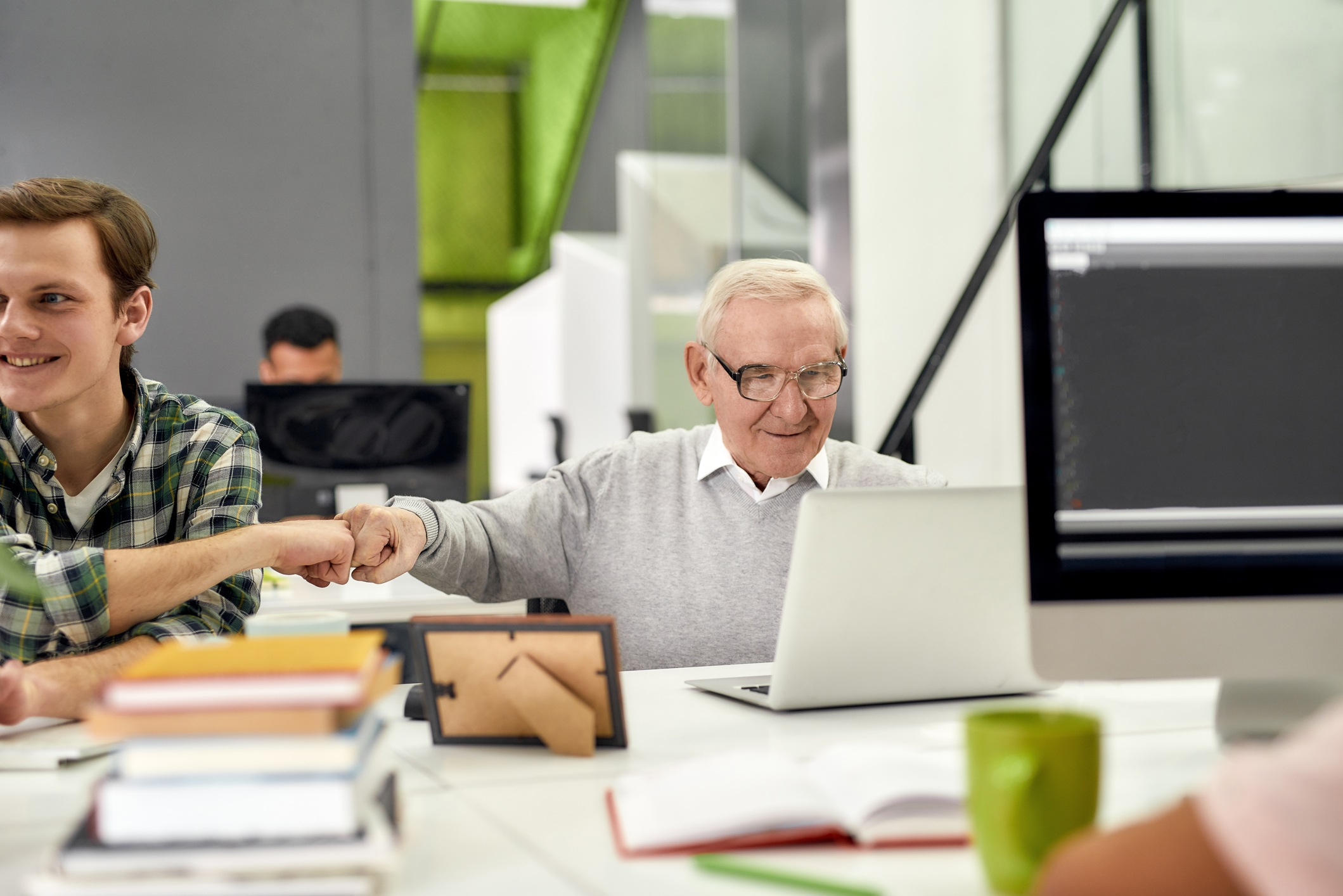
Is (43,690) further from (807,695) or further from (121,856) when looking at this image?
(807,695)

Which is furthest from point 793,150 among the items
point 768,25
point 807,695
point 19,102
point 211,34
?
point 807,695

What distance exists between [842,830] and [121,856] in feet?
1.46

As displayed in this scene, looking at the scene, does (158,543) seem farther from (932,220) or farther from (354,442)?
(932,220)

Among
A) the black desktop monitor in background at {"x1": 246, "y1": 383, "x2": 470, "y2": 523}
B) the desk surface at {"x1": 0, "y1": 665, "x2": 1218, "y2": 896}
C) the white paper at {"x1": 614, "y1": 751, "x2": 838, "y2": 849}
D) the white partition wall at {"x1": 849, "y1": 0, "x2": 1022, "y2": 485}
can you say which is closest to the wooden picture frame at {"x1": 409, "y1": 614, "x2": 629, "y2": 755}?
the desk surface at {"x1": 0, "y1": 665, "x2": 1218, "y2": 896}

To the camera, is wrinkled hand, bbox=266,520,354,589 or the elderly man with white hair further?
the elderly man with white hair

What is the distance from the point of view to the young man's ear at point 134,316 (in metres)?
1.56

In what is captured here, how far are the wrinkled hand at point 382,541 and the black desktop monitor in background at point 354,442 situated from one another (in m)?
1.14

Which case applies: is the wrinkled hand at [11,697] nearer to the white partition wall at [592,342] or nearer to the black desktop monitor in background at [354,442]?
the black desktop monitor in background at [354,442]

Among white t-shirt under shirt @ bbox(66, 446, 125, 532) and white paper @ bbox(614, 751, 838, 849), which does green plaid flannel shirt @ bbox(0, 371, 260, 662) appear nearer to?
white t-shirt under shirt @ bbox(66, 446, 125, 532)

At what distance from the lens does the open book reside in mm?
758

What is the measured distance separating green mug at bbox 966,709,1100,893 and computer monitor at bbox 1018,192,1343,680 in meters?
0.29

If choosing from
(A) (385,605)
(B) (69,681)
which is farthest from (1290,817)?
(A) (385,605)

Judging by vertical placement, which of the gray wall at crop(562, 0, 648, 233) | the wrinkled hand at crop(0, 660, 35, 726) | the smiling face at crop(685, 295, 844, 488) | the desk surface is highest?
the gray wall at crop(562, 0, 648, 233)

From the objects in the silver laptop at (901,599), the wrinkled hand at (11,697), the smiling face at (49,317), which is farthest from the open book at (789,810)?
the smiling face at (49,317)
